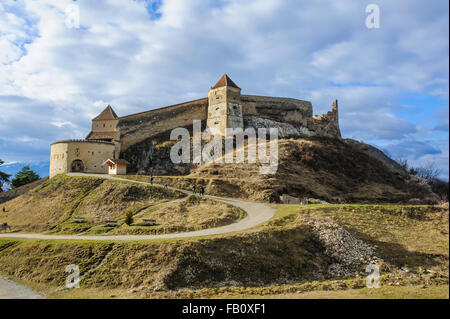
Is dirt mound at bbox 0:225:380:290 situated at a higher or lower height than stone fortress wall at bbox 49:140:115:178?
lower

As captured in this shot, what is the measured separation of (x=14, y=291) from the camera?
54.9 feet

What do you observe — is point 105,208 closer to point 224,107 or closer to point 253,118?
point 224,107

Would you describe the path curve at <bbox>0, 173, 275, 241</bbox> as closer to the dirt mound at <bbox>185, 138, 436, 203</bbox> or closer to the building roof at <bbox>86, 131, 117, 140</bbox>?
the dirt mound at <bbox>185, 138, 436, 203</bbox>

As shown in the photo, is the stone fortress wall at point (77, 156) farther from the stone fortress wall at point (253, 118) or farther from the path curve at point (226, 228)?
the path curve at point (226, 228)

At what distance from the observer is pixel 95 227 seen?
2519 centimetres

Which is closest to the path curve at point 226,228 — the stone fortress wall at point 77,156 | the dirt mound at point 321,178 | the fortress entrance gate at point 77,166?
the dirt mound at point 321,178

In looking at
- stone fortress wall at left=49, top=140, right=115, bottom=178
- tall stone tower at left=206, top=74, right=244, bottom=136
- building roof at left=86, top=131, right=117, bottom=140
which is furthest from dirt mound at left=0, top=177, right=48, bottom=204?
tall stone tower at left=206, top=74, right=244, bottom=136

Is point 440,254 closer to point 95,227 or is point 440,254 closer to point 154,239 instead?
point 154,239

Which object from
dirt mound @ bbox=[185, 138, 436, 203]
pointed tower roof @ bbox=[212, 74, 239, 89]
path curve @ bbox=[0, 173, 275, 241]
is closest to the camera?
path curve @ bbox=[0, 173, 275, 241]

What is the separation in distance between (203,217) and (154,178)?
38.3 ft

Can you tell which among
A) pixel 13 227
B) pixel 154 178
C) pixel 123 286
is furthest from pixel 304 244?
pixel 13 227

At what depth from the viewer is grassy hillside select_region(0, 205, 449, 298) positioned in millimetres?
15959

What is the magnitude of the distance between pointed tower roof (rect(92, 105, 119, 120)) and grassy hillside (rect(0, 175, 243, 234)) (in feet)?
45.1

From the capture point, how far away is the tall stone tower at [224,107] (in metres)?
46.9
